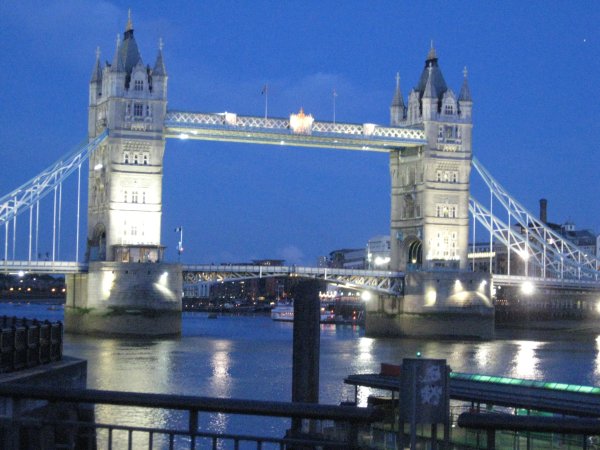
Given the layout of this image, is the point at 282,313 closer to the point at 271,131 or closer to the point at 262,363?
the point at 271,131

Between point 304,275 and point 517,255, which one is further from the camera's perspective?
point 517,255

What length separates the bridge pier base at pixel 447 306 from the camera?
210 ft

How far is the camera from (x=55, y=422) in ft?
24.0

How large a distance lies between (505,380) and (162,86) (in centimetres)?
4145

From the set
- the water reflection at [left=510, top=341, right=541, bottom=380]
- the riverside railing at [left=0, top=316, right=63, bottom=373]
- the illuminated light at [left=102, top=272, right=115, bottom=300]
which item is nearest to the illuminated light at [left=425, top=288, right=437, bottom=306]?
the water reflection at [left=510, top=341, right=541, bottom=380]

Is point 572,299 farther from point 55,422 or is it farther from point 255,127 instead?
point 55,422

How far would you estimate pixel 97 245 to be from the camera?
61.6 meters

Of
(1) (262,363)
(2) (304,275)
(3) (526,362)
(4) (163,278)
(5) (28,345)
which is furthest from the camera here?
(2) (304,275)

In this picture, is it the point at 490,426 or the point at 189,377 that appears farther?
the point at 189,377

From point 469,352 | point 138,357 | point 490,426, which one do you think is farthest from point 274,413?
point 469,352

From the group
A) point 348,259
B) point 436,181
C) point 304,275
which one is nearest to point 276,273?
point 304,275

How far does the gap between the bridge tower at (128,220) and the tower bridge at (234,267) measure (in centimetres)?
5

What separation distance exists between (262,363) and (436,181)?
79.9ft

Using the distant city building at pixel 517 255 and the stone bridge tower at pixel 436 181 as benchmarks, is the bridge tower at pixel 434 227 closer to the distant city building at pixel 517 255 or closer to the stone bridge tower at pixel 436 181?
the stone bridge tower at pixel 436 181
